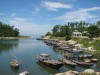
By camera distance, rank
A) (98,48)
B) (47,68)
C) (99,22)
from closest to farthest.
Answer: (47,68)
(98,48)
(99,22)

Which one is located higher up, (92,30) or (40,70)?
(92,30)

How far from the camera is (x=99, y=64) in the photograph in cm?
5703

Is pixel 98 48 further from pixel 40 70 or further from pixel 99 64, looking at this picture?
pixel 40 70

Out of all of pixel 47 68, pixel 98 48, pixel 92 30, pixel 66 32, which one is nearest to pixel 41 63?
pixel 47 68

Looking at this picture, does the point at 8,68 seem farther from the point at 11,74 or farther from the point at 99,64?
the point at 99,64

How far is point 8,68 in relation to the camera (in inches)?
1932

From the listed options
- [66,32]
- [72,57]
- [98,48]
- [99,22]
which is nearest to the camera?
[72,57]

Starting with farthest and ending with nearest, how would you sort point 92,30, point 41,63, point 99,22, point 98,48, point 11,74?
point 99,22, point 92,30, point 98,48, point 41,63, point 11,74

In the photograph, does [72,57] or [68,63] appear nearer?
[68,63]

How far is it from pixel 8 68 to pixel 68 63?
16.6 meters

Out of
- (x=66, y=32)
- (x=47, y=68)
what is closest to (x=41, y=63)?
(x=47, y=68)

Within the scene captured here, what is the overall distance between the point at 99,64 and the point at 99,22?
489 feet

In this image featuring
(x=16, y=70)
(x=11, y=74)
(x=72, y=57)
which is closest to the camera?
(x=11, y=74)

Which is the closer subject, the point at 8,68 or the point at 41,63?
the point at 8,68
